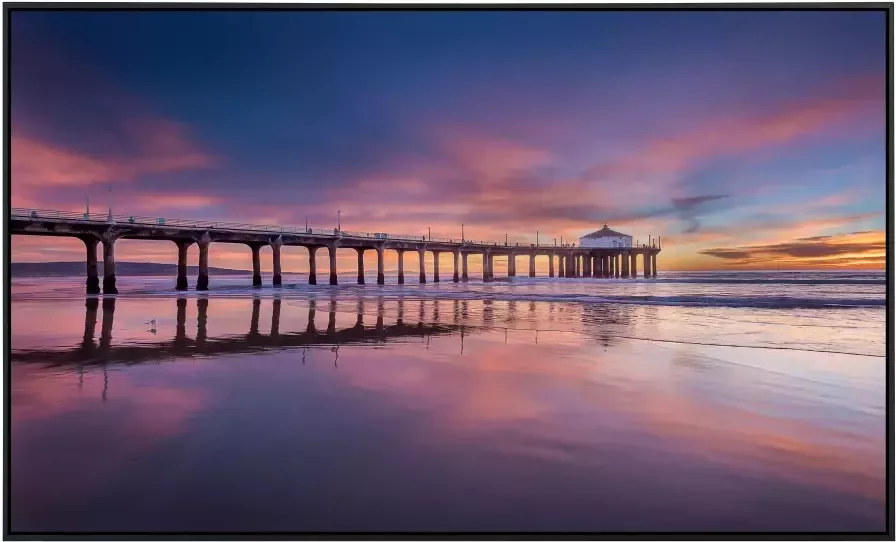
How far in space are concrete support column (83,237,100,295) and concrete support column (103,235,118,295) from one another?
80cm

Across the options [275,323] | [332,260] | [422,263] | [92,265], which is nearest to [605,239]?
[422,263]

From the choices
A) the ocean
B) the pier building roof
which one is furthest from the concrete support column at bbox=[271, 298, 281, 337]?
the pier building roof

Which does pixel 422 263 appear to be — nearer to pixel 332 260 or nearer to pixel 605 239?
pixel 332 260

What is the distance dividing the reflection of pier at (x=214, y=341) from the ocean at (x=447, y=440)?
0.12 m

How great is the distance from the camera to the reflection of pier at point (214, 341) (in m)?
8.14

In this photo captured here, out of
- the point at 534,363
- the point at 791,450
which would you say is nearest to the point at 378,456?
the point at 791,450

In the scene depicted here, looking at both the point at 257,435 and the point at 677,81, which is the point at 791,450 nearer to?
the point at 257,435

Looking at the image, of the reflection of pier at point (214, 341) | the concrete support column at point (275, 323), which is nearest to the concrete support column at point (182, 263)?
the concrete support column at point (275, 323)

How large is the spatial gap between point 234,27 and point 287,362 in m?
5.05

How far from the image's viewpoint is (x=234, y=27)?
20.4 ft

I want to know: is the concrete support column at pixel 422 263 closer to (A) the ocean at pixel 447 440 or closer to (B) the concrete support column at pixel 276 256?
(B) the concrete support column at pixel 276 256

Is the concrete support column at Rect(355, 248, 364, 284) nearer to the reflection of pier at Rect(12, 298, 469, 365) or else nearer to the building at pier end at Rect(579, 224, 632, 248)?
the reflection of pier at Rect(12, 298, 469, 365)

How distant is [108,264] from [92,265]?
1.15 m

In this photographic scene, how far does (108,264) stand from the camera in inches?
1163
